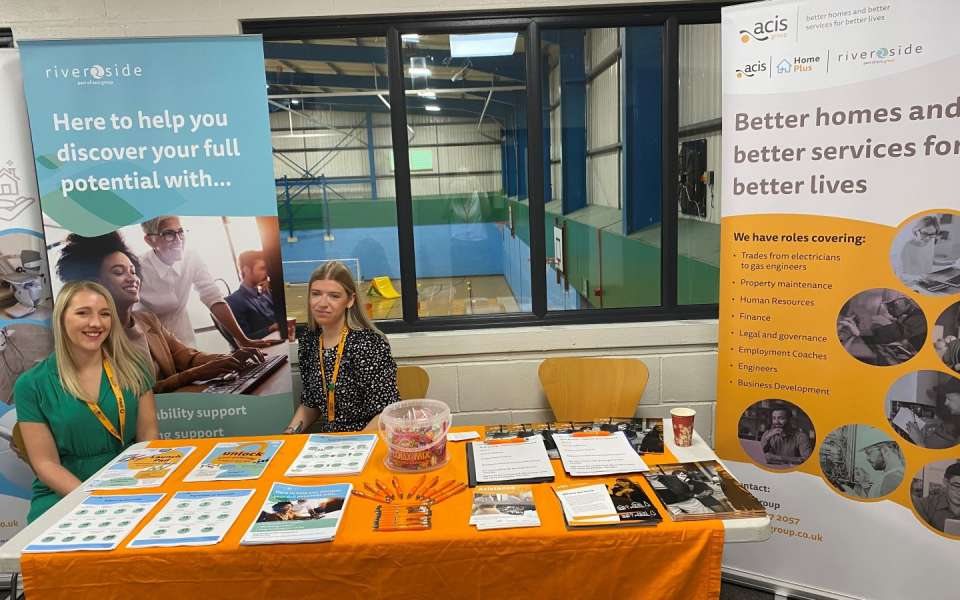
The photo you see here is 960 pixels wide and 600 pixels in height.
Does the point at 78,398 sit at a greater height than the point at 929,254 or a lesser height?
lesser

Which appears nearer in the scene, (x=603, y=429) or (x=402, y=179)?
(x=603, y=429)

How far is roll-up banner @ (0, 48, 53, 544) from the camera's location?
2.55 meters

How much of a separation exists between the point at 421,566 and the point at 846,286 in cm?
182

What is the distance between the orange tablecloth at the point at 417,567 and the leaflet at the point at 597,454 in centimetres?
29

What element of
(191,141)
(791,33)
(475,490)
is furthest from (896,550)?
(191,141)

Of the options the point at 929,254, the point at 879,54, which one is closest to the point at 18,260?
the point at 879,54

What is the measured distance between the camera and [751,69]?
2281 mm

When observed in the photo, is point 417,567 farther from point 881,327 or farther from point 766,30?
point 766,30

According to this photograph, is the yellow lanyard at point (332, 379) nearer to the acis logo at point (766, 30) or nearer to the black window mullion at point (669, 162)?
the black window mullion at point (669, 162)

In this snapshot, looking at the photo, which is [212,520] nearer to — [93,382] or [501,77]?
[93,382]

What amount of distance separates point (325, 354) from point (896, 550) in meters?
2.32

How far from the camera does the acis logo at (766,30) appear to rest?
2207mm

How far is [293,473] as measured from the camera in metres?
1.81

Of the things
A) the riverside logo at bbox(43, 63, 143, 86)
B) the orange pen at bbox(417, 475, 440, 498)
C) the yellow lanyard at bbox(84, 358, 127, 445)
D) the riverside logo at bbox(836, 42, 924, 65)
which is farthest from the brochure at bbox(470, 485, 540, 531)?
the riverside logo at bbox(43, 63, 143, 86)
